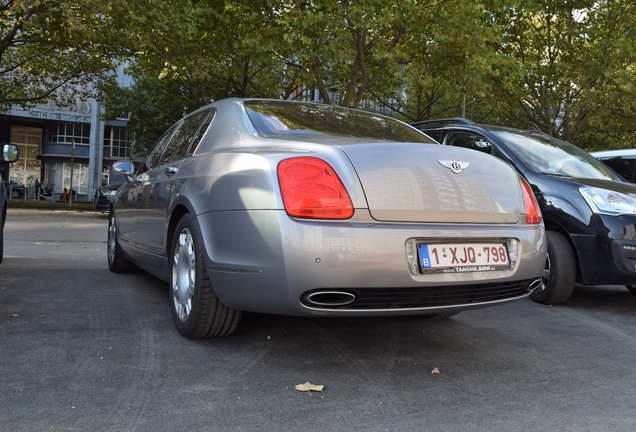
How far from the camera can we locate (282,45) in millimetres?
17828

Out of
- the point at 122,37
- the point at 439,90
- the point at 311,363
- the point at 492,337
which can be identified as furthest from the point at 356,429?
the point at 439,90

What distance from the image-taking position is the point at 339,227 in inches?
113

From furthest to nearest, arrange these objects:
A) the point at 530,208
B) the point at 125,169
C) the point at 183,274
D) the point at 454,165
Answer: the point at 125,169 < the point at 183,274 < the point at 530,208 < the point at 454,165

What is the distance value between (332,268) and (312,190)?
0.39 m

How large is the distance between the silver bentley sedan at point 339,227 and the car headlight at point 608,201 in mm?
1832

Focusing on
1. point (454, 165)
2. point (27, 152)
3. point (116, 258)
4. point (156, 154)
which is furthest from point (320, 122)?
point (27, 152)

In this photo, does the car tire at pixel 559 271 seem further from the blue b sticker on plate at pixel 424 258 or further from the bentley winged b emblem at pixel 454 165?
the blue b sticker on plate at pixel 424 258

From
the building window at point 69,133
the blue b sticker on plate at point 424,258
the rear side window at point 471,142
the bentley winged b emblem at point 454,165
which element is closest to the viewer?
the blue b sticker on plate at point 424,258

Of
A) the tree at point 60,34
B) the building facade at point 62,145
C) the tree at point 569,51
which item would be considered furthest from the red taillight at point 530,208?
the building facade at point 62,145

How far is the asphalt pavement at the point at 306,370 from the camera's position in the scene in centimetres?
254

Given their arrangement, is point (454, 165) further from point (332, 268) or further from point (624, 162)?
point (624, 162)

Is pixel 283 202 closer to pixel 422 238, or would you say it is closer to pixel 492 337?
pixel 422 238

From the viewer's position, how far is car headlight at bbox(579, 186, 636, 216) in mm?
5109

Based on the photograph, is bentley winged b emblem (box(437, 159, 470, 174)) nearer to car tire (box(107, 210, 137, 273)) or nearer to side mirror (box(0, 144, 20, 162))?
car tire (box(107, 210, 137, 273))
